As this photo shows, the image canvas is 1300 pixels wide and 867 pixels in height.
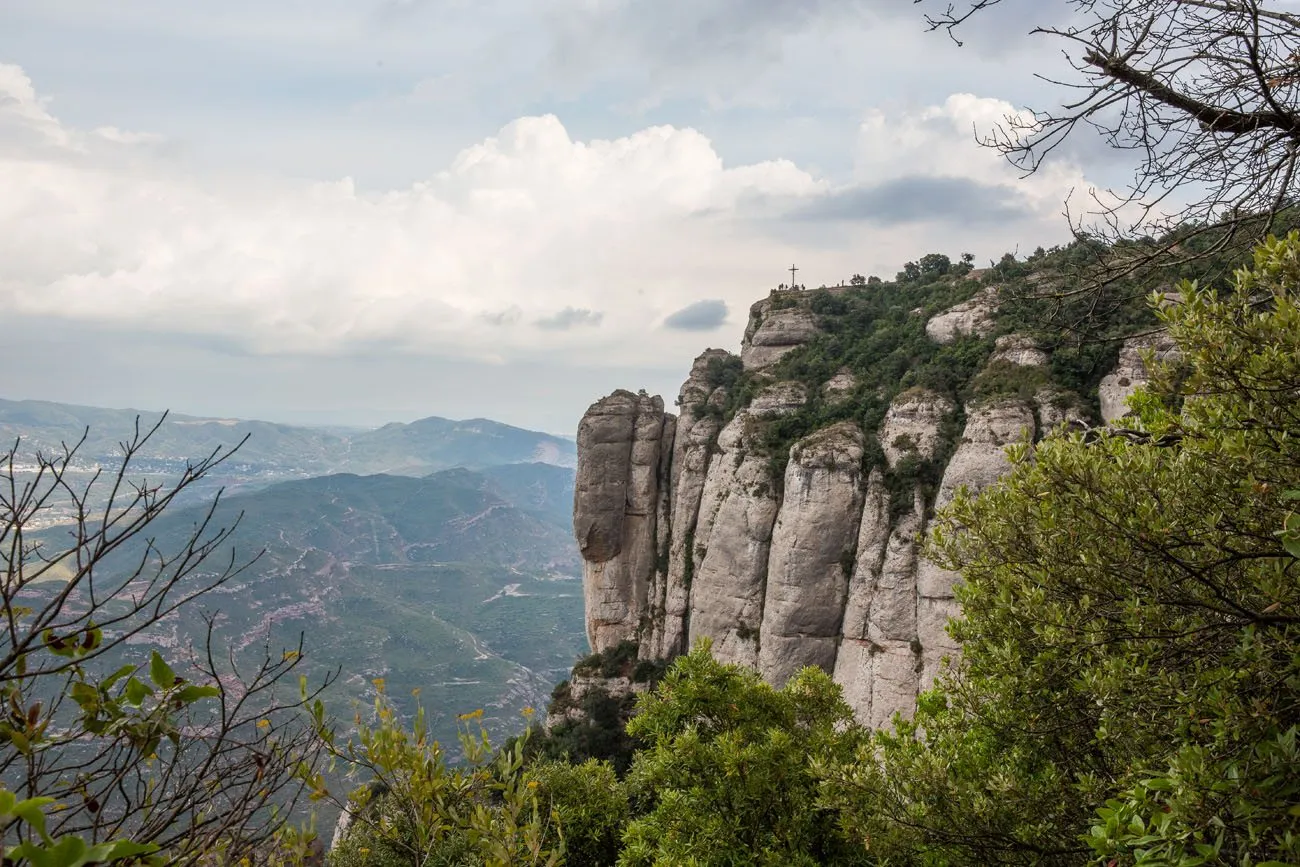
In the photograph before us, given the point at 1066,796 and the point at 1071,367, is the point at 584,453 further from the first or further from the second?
the point at 1066,796

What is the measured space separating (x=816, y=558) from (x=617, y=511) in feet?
53.7

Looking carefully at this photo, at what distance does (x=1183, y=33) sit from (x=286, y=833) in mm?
10965

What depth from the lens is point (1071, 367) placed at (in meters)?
29.8

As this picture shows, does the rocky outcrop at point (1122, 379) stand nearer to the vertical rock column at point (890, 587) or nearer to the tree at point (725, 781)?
the vertical rock column at point (890, 587)

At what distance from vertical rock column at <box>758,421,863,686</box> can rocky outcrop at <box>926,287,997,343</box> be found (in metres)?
8.01

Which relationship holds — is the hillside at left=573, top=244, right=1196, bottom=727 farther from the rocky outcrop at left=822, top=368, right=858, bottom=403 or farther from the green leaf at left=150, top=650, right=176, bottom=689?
the green leaf at left=150, top=650, right=176, bottom=689

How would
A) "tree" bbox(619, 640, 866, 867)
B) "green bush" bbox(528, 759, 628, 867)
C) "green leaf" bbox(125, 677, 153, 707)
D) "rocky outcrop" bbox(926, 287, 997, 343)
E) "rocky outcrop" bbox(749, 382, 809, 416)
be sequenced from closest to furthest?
"green leaf" bbox(125, 677, 153, 707) < "tree" bbox(619, 640, 866, 867) < "green bush" bbox(528, 759, 628, 867) < "rocky outcrop" bbox(926, 287, 997, 343) < "rocky outcrop" bbox(749, 382, 809, 416)

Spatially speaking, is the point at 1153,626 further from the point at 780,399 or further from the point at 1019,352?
the point at 780,399

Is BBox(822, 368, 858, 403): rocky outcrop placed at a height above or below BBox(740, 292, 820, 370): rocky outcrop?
below

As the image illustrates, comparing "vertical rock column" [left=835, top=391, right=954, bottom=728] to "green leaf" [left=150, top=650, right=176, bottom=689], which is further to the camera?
"vertical rock column" [left=835, top=391, right=954, bottom=728]

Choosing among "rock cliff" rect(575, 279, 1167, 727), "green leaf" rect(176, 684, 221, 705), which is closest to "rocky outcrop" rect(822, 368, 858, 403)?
"rock cliff" rect(575, 279, 1167, 727)

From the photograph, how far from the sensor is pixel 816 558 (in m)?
33.9

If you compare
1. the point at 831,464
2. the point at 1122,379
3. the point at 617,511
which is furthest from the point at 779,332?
the point at 1122,379

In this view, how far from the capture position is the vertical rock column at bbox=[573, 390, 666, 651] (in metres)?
46.3
